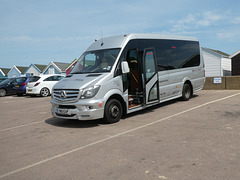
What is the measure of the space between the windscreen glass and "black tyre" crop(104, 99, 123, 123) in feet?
3.31

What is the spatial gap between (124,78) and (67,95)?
1.87 m

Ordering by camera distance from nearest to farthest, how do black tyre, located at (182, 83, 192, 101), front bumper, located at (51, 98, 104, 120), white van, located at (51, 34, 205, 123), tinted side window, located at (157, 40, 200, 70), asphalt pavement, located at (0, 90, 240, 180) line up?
1. asphalt pavement, located at (0, 90, 240, 180)
2. front bumper, located at (51, 98, 104, 120)
3. white van, located at (51, 34, 205, 123)
4. tinted side window, located at (157, 40, 200, 70)
5. black tyre, located at (182, 83, 192, 101)

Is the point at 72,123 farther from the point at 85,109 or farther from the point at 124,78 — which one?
the point at 124,78

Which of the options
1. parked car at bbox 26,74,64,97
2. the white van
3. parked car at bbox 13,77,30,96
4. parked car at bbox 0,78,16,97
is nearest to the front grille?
the white van

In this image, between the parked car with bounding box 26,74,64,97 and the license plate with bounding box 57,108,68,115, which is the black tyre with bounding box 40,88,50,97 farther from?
the license plate with bounding box 57,108,68,115

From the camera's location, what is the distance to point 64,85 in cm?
697

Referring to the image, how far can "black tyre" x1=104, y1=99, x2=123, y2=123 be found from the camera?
6824 millimetres

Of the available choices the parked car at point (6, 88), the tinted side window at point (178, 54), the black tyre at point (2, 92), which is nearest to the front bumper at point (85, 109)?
the tinted side window at point (178, 54)

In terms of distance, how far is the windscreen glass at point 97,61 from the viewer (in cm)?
732

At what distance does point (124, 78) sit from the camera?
24.4 feet

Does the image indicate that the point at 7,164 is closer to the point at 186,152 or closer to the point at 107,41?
the point at 186,152

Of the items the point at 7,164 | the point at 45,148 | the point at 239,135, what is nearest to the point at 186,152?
the point at 239,135

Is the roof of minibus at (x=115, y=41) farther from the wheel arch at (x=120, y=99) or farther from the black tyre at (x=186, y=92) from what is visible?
the black tyre at (x=186, y=92)

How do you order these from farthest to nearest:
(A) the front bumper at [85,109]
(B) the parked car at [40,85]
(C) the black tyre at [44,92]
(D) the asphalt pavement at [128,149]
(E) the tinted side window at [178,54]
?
(C) the black tyre at [44,92], (B) the parked car at [40,85], (E) the tinted side window at [178,54], (A) the front bumper at [85,109], (D) the asphalt pavement at [128,149]
